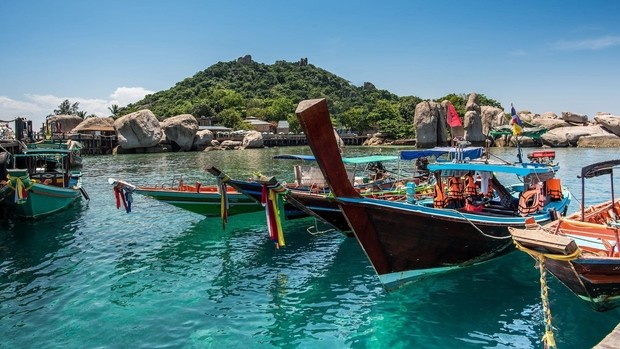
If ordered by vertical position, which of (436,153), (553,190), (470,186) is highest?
(436,153)

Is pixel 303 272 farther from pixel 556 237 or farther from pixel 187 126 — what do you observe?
pixel 187 126

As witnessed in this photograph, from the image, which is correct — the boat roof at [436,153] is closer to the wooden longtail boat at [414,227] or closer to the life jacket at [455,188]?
the life jacket at [455,188]

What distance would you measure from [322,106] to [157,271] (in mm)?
8204

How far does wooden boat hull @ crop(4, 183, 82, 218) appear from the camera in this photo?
65.0ft

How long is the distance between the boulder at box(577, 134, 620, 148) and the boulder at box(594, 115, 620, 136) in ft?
7.40

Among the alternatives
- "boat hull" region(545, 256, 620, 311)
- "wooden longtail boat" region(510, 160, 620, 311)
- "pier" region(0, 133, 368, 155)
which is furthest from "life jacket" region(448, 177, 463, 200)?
"pier" region(0, 133, 368, 155)

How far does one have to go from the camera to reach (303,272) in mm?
12586

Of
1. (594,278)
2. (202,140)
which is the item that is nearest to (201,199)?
(594,278)

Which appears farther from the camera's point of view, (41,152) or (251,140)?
(251,140)

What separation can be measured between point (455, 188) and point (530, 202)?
2.14 meters

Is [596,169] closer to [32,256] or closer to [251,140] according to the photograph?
[32,256]

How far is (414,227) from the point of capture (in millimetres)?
10406

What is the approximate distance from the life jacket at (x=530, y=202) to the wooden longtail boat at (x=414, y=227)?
3 centimetres

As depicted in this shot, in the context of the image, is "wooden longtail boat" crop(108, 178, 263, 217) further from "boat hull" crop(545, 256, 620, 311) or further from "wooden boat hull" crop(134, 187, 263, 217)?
"boat hull" crop(545, 256, 620, 311)
